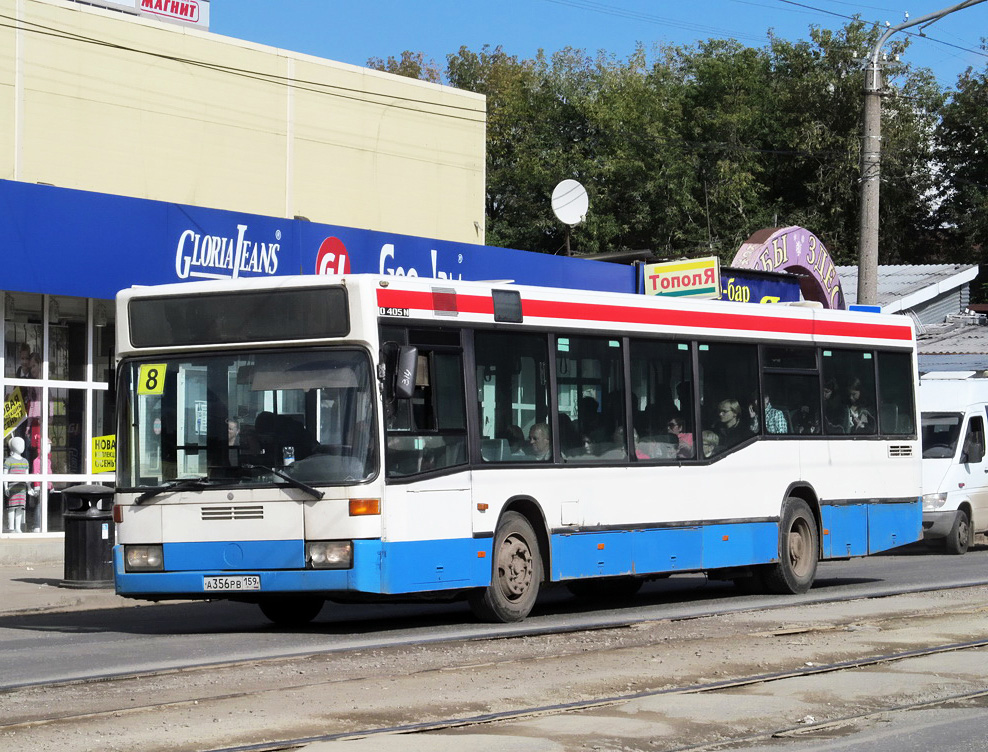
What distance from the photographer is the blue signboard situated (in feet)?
65.2

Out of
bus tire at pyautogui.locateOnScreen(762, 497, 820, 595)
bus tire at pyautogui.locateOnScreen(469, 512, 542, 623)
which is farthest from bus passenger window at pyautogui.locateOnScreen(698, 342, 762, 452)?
bus tire at pyautogui.locateOnScreen(469, 512, 542, 623)

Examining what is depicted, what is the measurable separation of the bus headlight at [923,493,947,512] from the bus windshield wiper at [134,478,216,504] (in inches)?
560

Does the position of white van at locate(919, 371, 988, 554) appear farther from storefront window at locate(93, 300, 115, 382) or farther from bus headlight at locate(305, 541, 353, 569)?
bus headlight at locate(305, 541, 353, 569)

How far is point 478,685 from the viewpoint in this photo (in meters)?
9.54

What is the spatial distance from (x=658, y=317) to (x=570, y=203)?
1697 cm

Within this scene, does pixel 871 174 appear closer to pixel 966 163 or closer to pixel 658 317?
pixel 658 317

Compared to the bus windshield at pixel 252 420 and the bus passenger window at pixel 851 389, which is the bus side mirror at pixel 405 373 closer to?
the bus windshield at pixel 252 420

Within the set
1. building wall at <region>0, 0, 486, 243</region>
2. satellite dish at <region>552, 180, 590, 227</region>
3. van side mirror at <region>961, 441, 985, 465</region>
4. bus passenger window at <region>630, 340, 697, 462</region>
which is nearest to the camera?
bus passenger window at <region>630, 340, 697, 462</region>

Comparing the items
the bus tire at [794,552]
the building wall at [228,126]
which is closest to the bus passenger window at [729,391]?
the bus tire at [794,552]

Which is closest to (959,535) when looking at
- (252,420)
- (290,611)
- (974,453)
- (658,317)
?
(974,453)

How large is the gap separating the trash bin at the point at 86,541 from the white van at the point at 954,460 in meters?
12.0

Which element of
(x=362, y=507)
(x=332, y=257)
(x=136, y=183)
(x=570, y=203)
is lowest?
(x=362, y=507)

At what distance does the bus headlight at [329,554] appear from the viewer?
12.0m

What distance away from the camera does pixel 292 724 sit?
318 inches
